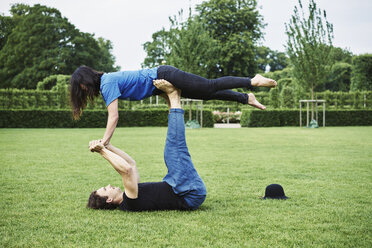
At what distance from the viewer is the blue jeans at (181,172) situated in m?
3.76

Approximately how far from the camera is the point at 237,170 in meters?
6.61

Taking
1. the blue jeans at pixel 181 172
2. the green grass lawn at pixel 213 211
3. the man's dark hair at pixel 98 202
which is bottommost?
the green grass lawn at pixel 213 211

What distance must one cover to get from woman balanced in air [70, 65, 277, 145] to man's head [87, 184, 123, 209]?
85 cm

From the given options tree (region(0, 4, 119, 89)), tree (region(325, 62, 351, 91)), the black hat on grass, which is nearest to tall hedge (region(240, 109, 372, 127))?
the black hat on grass

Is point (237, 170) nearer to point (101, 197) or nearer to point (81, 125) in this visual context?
point (101, 197)

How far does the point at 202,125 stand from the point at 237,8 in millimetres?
23738

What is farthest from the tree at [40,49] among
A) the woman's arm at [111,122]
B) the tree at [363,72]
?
the woman's arm at [111,122]

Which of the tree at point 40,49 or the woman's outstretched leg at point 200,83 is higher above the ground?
the tree at point 40,49

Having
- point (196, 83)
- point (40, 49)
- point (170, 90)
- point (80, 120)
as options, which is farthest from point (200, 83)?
point (40, 49)

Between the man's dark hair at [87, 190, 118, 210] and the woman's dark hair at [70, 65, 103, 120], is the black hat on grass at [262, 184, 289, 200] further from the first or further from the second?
the woman's dark hair at [70, 65, 103, 120]

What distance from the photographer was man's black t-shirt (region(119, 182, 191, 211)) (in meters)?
3.82

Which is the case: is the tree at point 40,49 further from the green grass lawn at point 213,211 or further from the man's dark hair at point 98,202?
the man's dark hair at point 98,202

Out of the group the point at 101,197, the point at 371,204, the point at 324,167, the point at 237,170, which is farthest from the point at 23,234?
the point at 324,167

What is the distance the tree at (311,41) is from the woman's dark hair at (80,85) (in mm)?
20672
